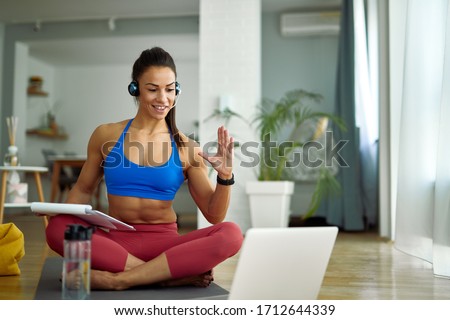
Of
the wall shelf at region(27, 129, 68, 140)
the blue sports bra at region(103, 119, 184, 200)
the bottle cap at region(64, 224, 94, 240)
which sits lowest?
the bottle cap at region(64, 224, 94, 240)

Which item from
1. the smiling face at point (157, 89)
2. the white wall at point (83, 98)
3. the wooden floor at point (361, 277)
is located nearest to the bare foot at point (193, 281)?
the wooden floor at point (361, 277)

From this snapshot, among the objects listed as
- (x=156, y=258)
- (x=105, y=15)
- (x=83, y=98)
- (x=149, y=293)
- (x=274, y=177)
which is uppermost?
(x=105, y=15)

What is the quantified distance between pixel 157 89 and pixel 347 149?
3.27 meters

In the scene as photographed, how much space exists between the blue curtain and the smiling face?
3.17 meters

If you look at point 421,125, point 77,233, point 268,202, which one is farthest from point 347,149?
point 77,233

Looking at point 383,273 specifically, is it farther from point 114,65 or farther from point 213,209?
point 114,65

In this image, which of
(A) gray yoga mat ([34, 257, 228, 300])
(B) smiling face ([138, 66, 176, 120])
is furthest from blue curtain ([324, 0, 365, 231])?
(B) smiling face ([138, 66, 176, 120])

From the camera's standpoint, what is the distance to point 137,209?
185 centimetres

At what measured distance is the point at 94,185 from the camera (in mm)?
1927

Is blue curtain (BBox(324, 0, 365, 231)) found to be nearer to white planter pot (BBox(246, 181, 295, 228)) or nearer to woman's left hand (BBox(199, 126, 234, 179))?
white planter pot (BBox(246, 181, 295, 228))

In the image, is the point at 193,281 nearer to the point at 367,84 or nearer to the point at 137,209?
the point at 137,209

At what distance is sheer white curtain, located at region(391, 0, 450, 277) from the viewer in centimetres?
262

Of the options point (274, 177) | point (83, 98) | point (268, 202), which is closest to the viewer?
point (268, 202)
